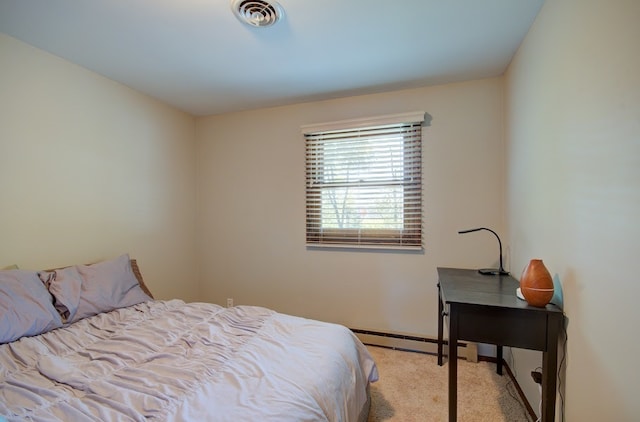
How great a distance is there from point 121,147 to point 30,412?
A: 2.16 metres

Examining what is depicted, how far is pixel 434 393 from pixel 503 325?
33.7 inches

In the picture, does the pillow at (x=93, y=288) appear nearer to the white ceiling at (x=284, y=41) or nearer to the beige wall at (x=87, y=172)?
the beige wall at (x=87, y=172)

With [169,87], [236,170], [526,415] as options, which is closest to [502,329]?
[526,415]

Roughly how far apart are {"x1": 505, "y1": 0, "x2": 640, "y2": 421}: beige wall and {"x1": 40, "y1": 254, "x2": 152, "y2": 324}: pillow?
2.57 metres

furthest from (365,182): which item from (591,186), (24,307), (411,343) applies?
(24,307)

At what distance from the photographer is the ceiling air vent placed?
1.49 meters

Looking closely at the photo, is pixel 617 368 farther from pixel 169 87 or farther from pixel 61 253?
pixel 169 87

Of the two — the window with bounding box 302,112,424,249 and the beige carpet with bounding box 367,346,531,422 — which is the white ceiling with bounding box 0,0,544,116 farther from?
the beige carpet with bounding box 367,346,531,422

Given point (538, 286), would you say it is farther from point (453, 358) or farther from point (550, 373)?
Result: point (453, 358)

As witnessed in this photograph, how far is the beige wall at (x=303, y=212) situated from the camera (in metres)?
2.37

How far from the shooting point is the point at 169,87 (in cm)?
252

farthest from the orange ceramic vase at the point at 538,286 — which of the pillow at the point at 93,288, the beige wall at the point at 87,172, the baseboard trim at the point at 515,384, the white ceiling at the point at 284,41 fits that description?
the beige wall at the point at 87,172

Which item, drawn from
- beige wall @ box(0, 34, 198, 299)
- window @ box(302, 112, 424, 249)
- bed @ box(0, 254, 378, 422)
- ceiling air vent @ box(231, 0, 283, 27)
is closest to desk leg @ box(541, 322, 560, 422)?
bed @ box(0, 254, 378, 422)

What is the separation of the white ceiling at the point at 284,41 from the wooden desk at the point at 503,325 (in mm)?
1595
